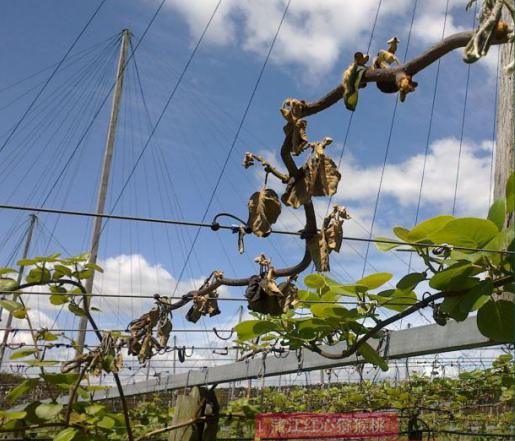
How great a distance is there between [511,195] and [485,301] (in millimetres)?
301

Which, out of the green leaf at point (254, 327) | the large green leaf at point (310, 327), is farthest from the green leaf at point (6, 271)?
the large green leaf at point (310, 327)

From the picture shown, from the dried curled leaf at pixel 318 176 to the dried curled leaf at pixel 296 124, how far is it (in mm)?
27

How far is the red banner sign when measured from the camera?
2059 millimetres

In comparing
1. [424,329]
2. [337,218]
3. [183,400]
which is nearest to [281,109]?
[337,218]

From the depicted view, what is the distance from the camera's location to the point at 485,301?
1.28 m

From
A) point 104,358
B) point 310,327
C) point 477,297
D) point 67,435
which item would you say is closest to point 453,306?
point 477,297

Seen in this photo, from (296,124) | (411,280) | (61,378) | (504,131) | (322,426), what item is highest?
(504,131)

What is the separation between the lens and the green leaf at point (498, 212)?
116cm

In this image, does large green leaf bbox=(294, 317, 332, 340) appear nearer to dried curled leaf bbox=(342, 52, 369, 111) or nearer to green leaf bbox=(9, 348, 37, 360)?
green leaf bbox=(9, 348, 37, 360)

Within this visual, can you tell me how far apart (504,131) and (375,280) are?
20.8 inches

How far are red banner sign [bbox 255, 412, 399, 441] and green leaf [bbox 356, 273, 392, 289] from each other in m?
0.69

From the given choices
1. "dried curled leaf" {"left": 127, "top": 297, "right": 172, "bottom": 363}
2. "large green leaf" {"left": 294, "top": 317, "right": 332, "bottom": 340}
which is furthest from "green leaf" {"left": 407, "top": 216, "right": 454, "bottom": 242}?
"dried curled leaf" {"left": 127, "top": 297, "right": 172, "bottom": 363}

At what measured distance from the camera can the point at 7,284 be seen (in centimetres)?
151

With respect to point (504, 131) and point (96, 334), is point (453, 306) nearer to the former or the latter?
point (504, 131)
